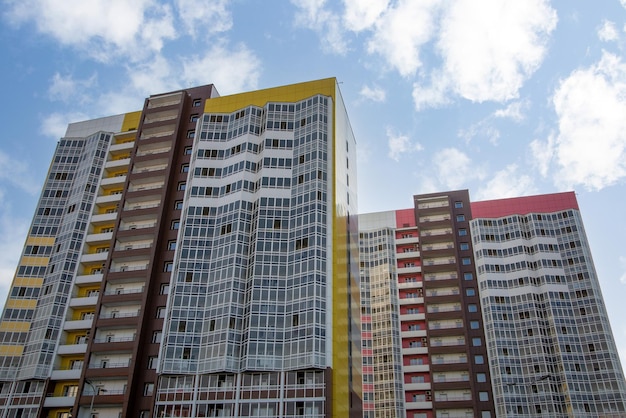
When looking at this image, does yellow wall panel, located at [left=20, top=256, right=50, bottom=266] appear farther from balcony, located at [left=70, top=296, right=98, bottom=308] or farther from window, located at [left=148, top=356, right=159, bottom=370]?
window, located at [left=148, top=356, right=159, bottom=370]

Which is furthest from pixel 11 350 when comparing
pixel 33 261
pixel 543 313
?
pixel 543 313

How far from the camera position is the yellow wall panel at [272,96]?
8450 centimetres

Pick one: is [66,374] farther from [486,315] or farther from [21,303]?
[486,315]

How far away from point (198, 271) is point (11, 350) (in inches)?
1101

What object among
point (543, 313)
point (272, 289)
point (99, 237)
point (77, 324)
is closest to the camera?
point (272, 289)

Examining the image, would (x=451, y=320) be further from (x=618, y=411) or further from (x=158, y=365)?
(x=158, y=365)

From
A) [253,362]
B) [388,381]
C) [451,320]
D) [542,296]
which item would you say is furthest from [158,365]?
[542,296]

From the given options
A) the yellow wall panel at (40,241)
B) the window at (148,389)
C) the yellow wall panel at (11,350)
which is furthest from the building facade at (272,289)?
the yellow wall panel at (40,241)

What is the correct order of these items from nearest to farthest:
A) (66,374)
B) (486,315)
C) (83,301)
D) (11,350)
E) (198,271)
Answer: (66,374), (198,271), (11,350), (83,301), (486,315)

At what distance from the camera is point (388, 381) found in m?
100

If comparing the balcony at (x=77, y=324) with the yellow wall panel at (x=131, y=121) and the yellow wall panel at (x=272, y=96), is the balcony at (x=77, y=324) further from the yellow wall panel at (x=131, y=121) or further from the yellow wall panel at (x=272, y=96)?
the yellow wall panel at (x=272, y=96)

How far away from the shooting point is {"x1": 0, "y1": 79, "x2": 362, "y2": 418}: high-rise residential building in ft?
213

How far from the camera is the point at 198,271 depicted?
73.6 meters

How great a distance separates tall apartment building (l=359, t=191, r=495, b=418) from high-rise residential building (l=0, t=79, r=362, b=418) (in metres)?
22.4
